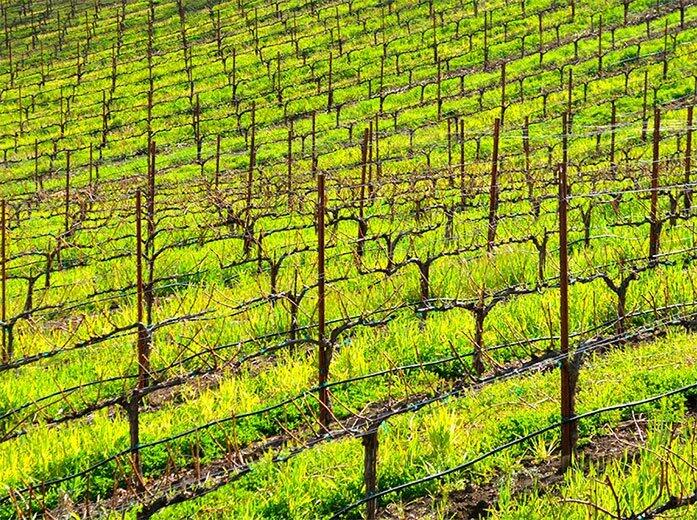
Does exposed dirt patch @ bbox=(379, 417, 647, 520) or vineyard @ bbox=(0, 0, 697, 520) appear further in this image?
vineyard @ bbox=(0, 0, 697, 520)

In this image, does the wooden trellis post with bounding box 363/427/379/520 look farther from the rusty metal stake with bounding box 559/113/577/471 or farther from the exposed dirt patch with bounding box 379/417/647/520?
the rusty metal stake with bounding box 559/113/577/471

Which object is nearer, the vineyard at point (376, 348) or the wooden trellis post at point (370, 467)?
the wooden trellis post at point (370, 467)

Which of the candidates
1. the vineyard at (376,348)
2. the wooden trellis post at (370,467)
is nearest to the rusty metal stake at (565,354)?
the vineyard at (376,348)

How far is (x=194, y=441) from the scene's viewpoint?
604 centimetres

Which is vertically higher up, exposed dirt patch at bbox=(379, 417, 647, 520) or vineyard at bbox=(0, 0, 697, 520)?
vineyard at bbox=(0, 0, 697, 520)

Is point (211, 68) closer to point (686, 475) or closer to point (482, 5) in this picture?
point (482, 5)

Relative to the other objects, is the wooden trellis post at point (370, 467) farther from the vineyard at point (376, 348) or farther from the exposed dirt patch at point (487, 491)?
the exposed dirt patch at point (487, 491)

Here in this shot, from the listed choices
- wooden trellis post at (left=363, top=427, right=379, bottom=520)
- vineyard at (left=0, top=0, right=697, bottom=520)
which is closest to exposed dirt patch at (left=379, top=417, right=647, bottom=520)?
vineyard at (left=0, top=0, right=697, bottom=520)

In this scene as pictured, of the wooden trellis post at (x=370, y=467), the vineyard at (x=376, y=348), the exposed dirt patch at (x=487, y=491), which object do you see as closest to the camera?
the wooden trellis post at (x=370, y=467)

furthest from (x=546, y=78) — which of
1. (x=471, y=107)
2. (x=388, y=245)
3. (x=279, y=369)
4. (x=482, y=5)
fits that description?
(x=279, y=369)

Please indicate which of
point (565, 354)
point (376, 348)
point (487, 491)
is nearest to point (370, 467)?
point (487, 491)

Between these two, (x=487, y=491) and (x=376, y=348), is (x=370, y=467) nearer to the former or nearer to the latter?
(x=487, y=491)

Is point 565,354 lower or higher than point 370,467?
higher

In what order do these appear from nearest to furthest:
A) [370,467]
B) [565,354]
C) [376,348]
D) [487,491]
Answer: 1. [370,467]
2. [565,354]
3. [487,491]
4. [376,348]
